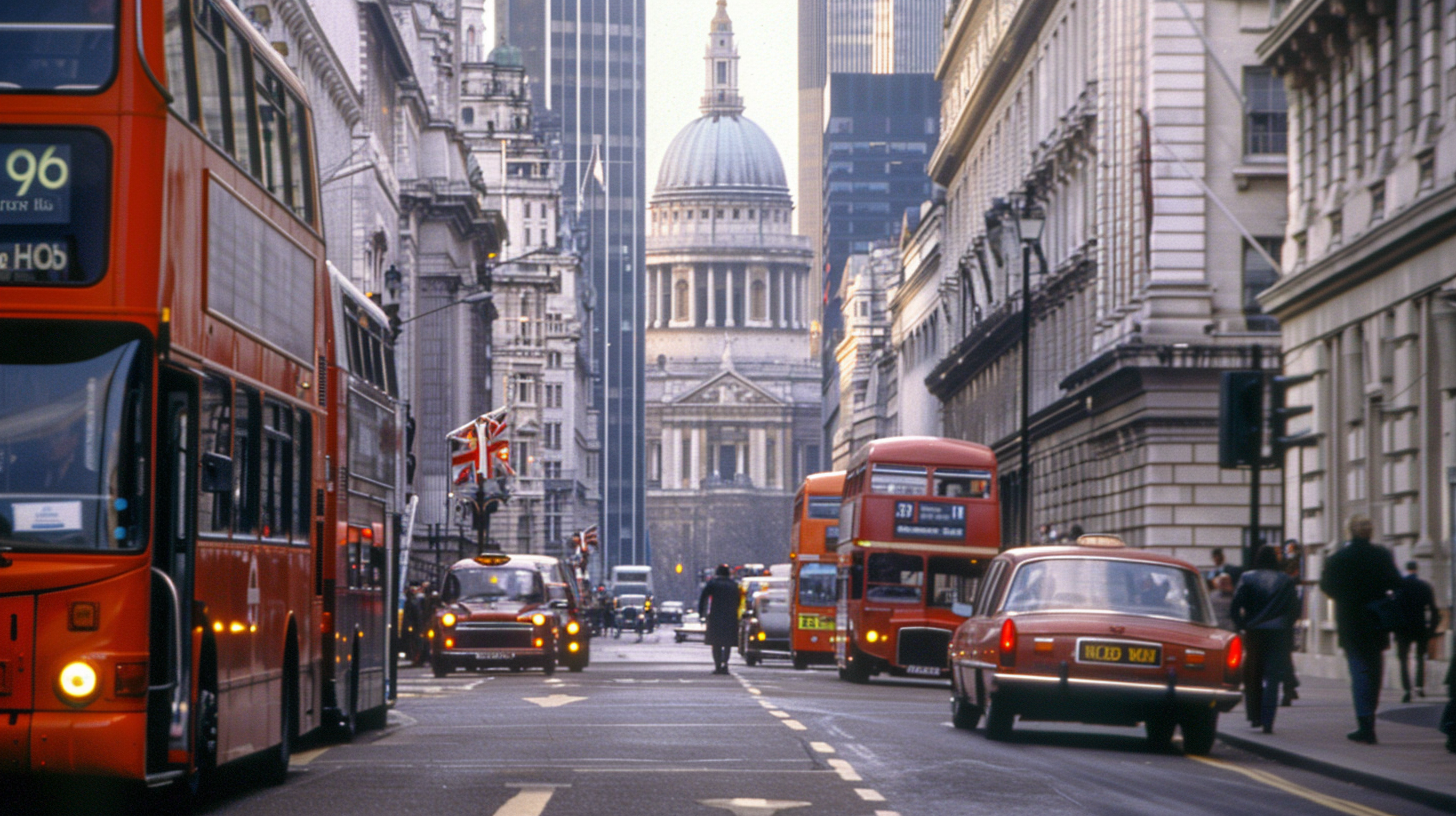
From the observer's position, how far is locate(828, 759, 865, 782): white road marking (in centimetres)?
1600

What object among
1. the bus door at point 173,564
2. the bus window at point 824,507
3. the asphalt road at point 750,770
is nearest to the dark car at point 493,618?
the asphalt road at point 750,770

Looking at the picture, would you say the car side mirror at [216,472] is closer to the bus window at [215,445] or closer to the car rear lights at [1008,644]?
the bus window at [215,445]

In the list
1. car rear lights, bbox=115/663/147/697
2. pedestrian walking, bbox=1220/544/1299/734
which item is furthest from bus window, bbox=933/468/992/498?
car rear lights, bbox=115/663/147/697

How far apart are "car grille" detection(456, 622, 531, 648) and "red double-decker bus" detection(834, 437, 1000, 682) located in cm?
473

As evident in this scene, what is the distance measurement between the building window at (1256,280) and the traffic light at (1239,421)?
83.4 ft

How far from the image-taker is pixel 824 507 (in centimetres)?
4962

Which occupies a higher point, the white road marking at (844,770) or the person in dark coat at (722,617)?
the person in dark coat at (722,617)

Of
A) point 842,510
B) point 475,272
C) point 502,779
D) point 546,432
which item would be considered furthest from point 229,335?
point 546,432

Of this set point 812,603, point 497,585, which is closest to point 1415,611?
point 497,585

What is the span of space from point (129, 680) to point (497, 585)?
24861mm

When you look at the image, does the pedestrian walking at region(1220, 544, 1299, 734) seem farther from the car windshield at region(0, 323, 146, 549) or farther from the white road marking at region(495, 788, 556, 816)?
the car windshield at region(0, 323, 146, 549)

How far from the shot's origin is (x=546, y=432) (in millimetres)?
148500

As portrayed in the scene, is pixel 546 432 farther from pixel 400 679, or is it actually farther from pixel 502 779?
pixel 502 779

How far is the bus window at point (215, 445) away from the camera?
41.0 feet
